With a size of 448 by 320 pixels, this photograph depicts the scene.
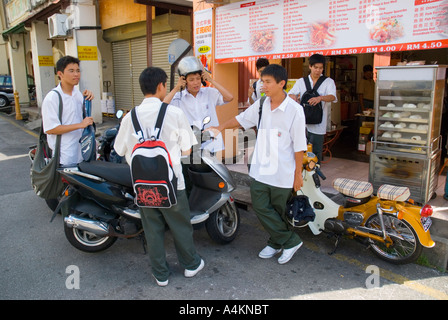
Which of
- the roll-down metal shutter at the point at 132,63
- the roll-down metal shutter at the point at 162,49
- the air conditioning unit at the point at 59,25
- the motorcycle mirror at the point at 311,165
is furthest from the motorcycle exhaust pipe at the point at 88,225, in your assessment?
the air conditioning unit at the point at 59,25

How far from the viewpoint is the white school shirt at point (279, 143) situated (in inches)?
134

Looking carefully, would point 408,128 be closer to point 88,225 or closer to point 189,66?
point 189,66

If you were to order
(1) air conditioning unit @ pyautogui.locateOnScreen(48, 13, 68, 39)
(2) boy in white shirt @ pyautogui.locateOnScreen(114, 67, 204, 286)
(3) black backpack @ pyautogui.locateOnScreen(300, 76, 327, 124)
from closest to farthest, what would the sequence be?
(2) boy in white shirt @ pyautogui.locateOnScreen(114, 67, 204, 286) → (3) black backpack @ pyautogui.locateOnScreen(300, 76, 327, 124) → (1) air conditioning unit @ pyautogui.locateOnScreen(48, 13, 68, 39)

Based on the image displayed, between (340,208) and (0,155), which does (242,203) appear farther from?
(0,155)

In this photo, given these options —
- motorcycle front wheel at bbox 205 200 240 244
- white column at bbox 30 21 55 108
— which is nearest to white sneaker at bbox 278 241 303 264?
motorcycle front wheel at bbox 205 200 240 244

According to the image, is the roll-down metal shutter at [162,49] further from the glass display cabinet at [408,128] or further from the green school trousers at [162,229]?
the green school trousers at [162,229]

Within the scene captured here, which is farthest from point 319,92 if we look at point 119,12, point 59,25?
point 59,25

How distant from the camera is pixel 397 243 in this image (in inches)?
140

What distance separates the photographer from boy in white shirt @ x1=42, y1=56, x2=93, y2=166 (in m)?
4.08

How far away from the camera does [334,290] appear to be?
321 cm

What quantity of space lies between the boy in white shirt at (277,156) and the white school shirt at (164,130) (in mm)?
540

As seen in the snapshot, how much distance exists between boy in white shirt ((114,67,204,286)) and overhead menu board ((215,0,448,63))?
2.77m

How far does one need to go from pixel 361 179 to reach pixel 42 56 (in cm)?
1499

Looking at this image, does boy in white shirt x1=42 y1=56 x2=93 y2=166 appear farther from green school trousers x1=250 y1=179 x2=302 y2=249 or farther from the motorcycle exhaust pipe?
green school trousers x1=250 y1=179 x2=302 y2=249
